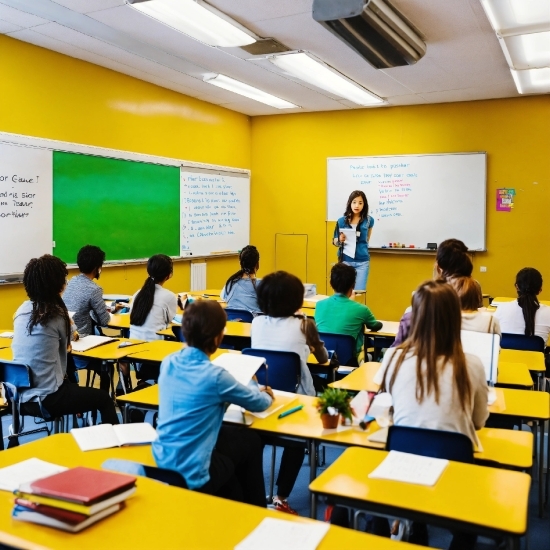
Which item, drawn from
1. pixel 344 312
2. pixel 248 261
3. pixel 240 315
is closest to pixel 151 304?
pixel 240 315

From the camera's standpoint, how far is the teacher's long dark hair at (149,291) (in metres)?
4.84

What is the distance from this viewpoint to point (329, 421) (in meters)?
2.54

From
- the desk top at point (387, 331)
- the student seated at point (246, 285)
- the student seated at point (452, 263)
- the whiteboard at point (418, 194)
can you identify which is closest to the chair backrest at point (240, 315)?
the student seated at point (246, 285)

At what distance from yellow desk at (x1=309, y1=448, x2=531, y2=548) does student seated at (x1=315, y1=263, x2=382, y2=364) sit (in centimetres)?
225

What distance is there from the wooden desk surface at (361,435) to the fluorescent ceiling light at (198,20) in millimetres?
3228

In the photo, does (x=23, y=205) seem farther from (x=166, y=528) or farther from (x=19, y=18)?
(x=166, y=528)

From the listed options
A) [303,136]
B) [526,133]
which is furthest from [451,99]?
[303,136]

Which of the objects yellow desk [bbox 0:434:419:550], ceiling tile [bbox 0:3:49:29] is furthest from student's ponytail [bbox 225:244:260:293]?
yellow desk [bbox 0:434:419:550]

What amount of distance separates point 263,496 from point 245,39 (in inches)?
162

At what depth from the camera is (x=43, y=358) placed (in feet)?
11.6

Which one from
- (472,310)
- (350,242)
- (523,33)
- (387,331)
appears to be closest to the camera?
(472,310)

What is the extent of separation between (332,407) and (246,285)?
311 centimetres

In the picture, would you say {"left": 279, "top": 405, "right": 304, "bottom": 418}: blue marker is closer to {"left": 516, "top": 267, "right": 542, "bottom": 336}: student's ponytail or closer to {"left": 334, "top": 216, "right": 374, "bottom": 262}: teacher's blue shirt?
{"left": 516, "top": 267, "right": 542, "bottom": 336}: student's ponytail

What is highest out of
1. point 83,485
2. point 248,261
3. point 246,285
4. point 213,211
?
point 213,211
